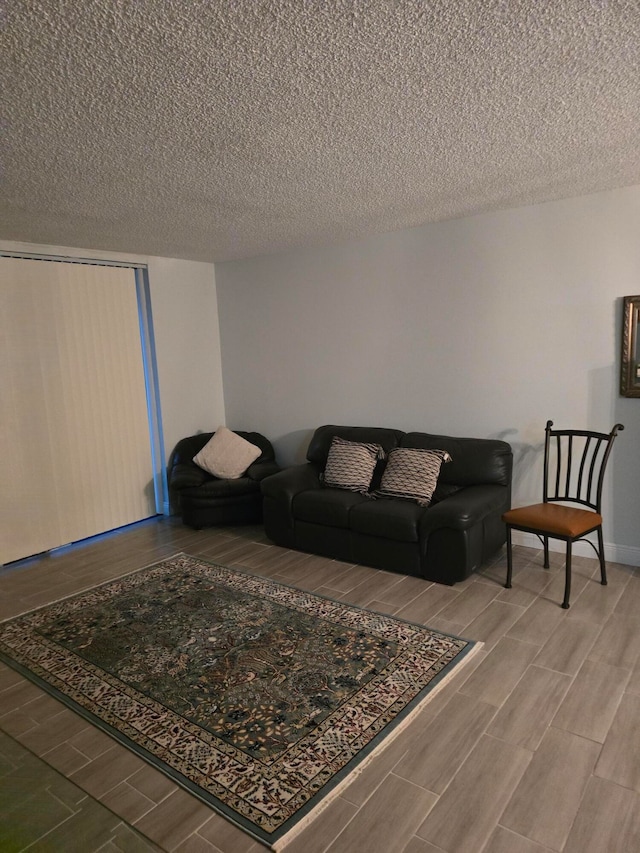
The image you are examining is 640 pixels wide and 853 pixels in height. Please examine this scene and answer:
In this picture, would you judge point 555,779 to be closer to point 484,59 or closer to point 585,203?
point 484,59

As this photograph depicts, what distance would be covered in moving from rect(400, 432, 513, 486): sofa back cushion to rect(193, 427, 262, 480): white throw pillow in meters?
1.75

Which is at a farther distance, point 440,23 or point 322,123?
point 322,123

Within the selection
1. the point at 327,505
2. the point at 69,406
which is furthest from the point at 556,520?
the point at 69,406

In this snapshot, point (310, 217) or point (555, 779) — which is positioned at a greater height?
point (310, 217)

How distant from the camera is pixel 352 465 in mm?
4871

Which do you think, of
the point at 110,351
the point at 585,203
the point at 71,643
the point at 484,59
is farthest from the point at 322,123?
the point at 110,351

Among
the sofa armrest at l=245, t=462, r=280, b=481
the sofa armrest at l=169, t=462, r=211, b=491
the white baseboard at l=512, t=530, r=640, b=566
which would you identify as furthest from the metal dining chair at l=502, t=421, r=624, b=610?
the sofa armrest at l=169, t=462, r=211, b=491

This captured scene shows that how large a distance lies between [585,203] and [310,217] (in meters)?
1.92

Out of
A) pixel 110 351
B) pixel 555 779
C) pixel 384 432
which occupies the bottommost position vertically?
pixel 555 779

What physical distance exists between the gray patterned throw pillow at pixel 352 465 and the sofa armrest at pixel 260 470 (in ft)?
2.31

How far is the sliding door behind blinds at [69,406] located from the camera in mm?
4703

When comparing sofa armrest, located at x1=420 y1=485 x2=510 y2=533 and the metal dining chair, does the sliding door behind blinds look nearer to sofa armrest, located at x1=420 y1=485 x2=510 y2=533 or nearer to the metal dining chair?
sofa armrest, located at x1=420 y1=485 x2=510 y2=533

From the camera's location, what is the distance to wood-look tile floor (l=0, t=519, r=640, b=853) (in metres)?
2.04

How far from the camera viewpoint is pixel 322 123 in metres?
2.55
